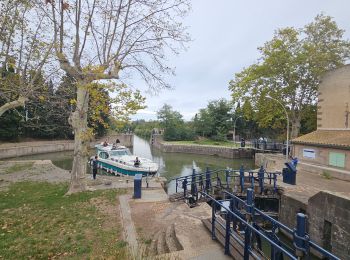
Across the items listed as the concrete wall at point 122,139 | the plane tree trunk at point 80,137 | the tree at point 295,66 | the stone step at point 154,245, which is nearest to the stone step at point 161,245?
the stone step at point 154,245

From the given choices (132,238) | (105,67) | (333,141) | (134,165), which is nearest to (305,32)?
(333,141)

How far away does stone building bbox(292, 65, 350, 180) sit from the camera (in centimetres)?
1799

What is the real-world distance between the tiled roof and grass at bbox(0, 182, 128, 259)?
1515 cm

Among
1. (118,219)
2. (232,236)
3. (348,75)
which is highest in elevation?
(348,75)

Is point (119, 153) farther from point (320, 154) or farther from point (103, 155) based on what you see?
point (320, 154)

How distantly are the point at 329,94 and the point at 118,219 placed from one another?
65.2 ft

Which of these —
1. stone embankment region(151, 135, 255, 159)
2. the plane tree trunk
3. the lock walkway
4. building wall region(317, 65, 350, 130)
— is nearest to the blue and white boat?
the lock walkway

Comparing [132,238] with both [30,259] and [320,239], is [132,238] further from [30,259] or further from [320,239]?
[320,239]

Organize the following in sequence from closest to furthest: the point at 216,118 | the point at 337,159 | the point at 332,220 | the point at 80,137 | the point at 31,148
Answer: the point at 332,220, the point at 80,137, the point at 337,159, the point at 31,148, the point at 216,118

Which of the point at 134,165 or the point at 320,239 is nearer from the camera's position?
the point at 320,239

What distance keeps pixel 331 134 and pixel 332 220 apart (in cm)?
1297

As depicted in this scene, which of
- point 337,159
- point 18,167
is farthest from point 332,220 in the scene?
point 18,167

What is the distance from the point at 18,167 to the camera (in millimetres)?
21984

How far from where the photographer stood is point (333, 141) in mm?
18906
